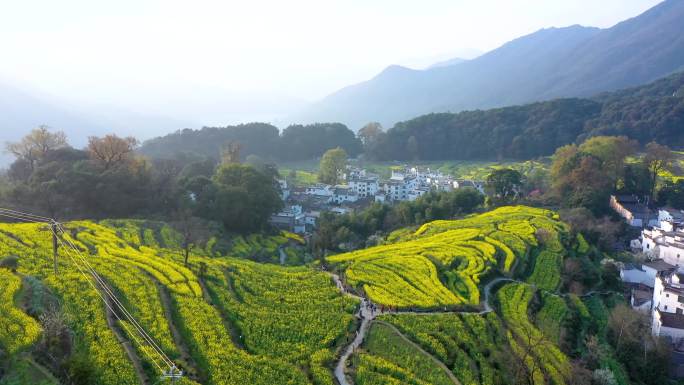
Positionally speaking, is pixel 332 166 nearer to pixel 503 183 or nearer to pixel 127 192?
pixel 503 183

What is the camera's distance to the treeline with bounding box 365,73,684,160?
260 ft

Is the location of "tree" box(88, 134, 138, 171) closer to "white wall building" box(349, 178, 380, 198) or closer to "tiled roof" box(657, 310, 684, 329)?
"white wall building" box(349, 178, 380, 198)

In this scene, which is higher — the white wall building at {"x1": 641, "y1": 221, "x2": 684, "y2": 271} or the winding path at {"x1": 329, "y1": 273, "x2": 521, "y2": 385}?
the winding path at {"x1": 329, "y1": 273, "x2": 521, "y2": 385}

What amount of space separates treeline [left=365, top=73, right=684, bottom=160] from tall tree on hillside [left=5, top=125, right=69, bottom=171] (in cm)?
5656

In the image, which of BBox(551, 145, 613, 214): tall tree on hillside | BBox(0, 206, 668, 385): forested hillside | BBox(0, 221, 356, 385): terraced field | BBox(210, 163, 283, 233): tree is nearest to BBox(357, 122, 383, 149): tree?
BBox(551, 145, 613, 214): tall tree on hillside

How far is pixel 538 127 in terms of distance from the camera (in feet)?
289

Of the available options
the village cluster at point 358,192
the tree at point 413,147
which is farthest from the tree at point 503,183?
the tree at point 413,147

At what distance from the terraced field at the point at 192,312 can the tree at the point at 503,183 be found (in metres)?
27.9

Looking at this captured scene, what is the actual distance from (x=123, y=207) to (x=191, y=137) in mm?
59465

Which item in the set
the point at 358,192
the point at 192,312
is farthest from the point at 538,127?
the point at 192,312

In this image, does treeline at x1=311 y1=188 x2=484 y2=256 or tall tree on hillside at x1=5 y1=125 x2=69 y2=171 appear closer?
treeline at x1=311 y1=188 x2=484 y2=256

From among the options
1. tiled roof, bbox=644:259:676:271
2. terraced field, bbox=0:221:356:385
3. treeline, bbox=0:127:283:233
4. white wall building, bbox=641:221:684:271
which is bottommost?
tiled roof, bbox=644:259:676:271

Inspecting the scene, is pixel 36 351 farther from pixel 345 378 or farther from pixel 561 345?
pixel 561 345

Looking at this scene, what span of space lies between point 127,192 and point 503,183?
35.0 metres
